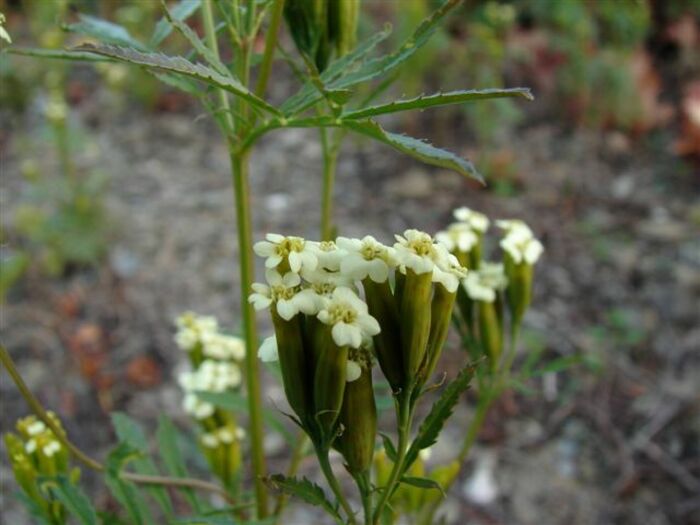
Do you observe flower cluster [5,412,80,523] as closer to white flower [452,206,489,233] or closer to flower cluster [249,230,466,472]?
flower cluster [249,230,466,472]

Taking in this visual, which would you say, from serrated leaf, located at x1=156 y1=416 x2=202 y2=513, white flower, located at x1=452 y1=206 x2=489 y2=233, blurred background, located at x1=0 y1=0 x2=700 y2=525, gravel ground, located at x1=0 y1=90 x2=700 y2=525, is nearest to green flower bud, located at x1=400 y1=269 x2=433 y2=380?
white flower, located at x1=452 y1=206 x2=489 y2=233

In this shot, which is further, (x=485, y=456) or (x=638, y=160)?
(x=638, y=160)

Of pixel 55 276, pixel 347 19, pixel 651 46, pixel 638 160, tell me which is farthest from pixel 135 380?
pixel 651 46

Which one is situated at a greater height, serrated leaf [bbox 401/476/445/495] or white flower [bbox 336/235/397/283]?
white flower [bbox 336/235/397/283]

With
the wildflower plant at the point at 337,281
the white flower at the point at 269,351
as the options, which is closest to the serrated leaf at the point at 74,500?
the wildflower plant at the point at 337,281

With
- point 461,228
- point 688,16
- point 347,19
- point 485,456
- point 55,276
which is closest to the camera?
point 347,19

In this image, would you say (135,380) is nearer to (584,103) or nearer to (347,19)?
(347,19)

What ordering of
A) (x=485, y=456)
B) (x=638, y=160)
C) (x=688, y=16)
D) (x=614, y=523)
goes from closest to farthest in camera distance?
(x=614, y=523), (x=485, y=456), (x=638, y=160), (x=688, y=16)

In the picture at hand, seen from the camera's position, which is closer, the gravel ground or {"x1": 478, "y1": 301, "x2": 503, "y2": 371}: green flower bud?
{"x1": 478, "y1": 301, "x2": 503, "y2": 371}: green flower bud
